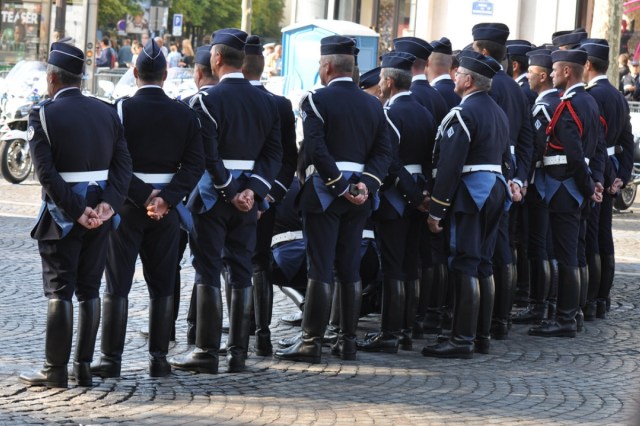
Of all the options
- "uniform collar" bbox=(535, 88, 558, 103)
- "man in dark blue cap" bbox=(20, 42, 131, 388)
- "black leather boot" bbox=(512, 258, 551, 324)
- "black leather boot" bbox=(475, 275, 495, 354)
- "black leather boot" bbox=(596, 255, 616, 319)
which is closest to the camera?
"man in dark blue cap" bbox=(20, 42, 131, 388)

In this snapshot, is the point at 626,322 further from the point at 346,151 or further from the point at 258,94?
the point at 258,94

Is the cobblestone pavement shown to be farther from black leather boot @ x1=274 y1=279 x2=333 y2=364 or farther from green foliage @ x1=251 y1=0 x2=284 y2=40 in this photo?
green foliage @ x1=251 y1=0 x2=284 y2=40

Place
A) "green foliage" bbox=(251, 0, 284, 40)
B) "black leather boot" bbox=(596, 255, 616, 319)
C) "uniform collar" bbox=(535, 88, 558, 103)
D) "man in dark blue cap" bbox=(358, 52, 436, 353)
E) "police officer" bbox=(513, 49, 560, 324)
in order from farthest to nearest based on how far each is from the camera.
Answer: "green foliage" bbox=(251, 0, 284, 40) < "black leather boot" bbox=(596, 255, 616, 319) < "uniform collar" bbox=(535, 88, 558, 103) < "police officer" bbox=(513, 49, 560, 324) < "man in dark blue cap" bbox=(358, 52, 436, 353)

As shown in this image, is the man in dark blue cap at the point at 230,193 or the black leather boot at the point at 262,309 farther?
the black leather boot at the point at 262,309

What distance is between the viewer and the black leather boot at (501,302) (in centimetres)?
1034

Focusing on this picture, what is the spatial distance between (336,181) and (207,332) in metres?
1.29

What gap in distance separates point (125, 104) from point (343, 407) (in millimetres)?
2203

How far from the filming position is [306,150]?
895 centimetres

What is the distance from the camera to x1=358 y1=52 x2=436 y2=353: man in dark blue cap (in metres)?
9.52

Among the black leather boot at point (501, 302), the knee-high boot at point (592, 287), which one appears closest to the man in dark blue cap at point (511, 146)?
the black leather boot at point (501, 302)

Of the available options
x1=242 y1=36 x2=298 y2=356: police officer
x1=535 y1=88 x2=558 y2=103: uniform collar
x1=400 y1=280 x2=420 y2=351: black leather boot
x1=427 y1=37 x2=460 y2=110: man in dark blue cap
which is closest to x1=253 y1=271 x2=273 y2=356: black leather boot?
x1=242 y1=36 x2=298 y2=356: police officer

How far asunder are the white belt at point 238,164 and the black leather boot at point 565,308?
320 cm

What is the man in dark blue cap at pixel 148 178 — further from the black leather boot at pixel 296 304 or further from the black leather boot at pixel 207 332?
the black leather boot at pixel 296 304

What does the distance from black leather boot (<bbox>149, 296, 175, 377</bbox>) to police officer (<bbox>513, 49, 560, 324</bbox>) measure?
149 inches
